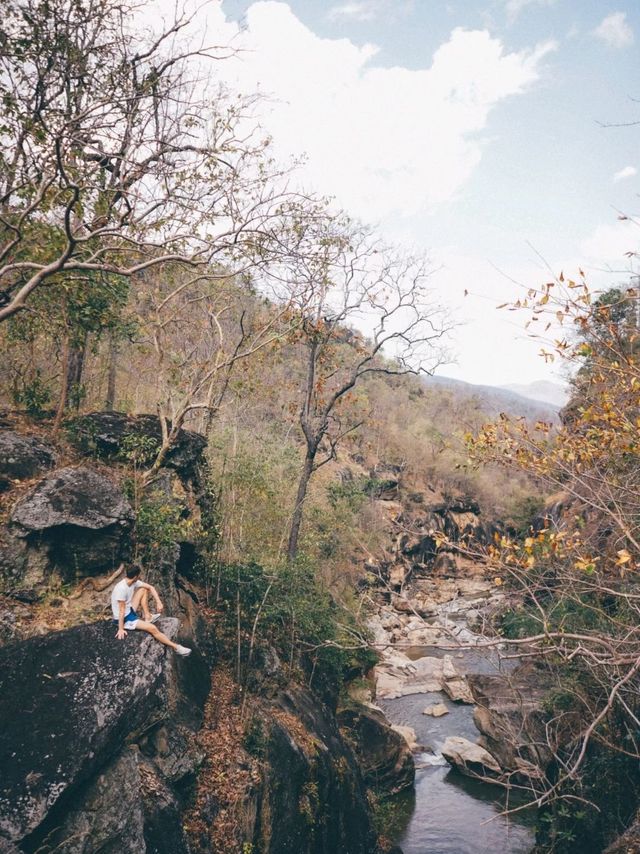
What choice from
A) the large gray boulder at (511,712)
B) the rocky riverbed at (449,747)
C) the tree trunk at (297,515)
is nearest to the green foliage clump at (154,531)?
the rocky riverbed at (449,747)

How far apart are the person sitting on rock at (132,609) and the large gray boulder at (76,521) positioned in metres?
1.77

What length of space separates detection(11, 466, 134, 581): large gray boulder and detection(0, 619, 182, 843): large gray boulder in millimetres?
1854

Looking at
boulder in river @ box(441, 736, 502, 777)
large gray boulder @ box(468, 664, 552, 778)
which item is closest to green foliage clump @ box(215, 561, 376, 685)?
large gray boulder @ box(468, 664, 552, 778)

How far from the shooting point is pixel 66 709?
583 centimetres

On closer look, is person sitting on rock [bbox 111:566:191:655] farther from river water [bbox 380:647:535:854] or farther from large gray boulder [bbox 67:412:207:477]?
river water [bbox 380:647:535:854]

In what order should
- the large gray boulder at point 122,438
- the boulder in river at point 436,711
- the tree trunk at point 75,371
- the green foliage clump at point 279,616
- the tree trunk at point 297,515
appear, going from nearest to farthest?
the large gray boulder at point 122,438, the green foliage clump at point 279,616, the tree trunk at point 75,371, the tree trunk at point 297,515, the boulder in river at point 436,711

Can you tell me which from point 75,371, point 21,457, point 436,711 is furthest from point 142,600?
point 436,711

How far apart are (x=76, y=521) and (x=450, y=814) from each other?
40.4ft

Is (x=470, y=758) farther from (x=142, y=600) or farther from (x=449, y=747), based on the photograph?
(x=142, y=600)

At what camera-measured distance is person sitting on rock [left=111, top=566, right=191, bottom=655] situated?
677 cm

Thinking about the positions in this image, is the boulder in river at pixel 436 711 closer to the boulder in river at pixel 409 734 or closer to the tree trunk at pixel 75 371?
the boulder in river at pixel 409 734

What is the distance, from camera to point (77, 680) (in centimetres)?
612

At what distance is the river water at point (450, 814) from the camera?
Result: 1196 centimetres

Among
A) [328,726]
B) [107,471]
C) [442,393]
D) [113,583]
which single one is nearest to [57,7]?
[107,471]
